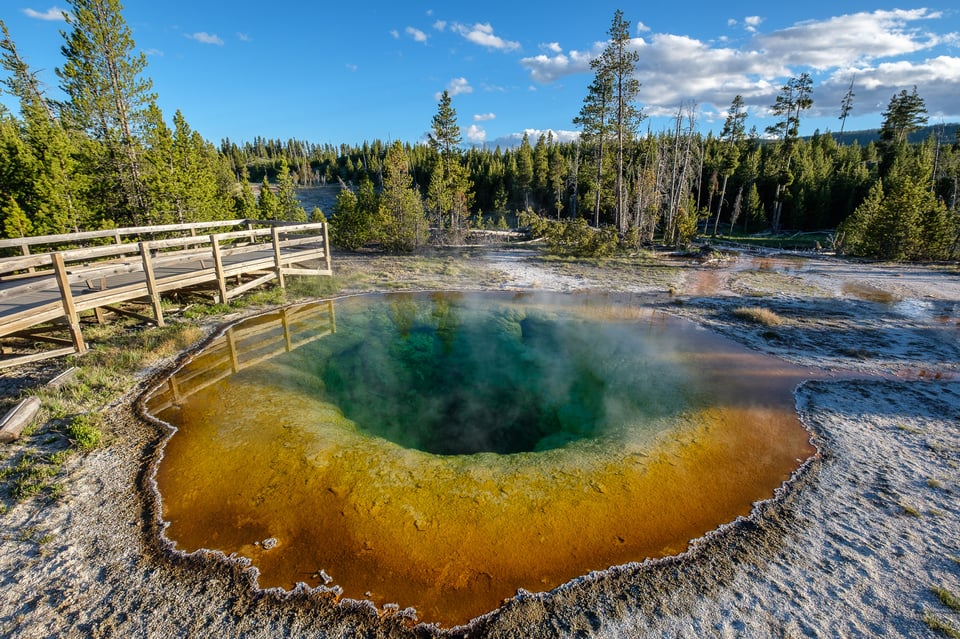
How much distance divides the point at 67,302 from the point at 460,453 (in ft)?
29.4

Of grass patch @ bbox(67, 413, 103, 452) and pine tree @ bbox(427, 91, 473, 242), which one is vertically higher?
pine tree @ bbox(427, 91, 473, 242)

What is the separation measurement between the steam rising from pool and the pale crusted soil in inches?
11.6

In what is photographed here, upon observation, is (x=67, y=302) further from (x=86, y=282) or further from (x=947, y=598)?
(x=947, y=598)

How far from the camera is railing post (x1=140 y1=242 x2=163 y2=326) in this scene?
1012cm

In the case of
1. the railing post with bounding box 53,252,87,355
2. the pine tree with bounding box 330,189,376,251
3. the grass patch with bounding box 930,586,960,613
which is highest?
the pine tree with bounding box 330,189,376,251

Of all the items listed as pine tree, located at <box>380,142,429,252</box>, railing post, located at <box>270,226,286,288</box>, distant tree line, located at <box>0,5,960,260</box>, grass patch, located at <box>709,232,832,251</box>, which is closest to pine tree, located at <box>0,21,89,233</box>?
distant tree line, located at <box>0,5,960,260</box>

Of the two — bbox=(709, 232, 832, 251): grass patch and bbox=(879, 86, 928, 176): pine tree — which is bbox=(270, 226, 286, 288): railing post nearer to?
bbox=(709, 232, 832, 251): grass patch

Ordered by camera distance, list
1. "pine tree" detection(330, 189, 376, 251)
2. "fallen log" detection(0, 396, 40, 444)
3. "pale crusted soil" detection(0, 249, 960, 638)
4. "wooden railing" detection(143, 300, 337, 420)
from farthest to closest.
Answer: "pine tree" detection(330, 189, 376, 251), "wooden railing" detection(143, 300, 337, 420), "fallen log" detection(0, 396, 40, 444), "pale crusted soil" detection(0, 249, 960, 638)

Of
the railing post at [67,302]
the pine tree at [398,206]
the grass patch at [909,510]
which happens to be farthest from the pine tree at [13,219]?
the grass patch at [909,510]

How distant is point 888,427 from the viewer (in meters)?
7.16

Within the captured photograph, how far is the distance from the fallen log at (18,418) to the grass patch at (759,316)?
1729 cm

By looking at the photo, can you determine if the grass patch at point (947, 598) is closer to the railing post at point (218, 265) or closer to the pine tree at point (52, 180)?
the railing post at point (218, 265)

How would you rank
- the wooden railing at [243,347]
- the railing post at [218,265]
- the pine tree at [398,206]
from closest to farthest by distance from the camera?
the wooden railing at [243,347] < the railing post at [218,265] < the pine tree at [398,206]

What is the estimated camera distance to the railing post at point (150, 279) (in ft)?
33.2
